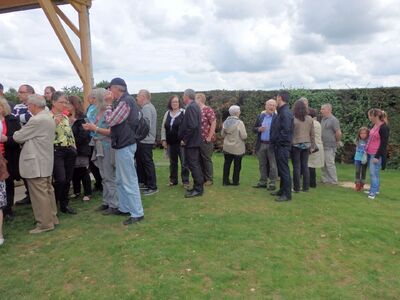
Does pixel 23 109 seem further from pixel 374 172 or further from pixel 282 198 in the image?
pixel 374 172

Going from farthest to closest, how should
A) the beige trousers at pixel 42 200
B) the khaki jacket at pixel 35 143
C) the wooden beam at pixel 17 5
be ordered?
the wooden beam at pixel 17 5 → the beige trousers at pixel 42 200 → the khaki jacket at pixel 35 143

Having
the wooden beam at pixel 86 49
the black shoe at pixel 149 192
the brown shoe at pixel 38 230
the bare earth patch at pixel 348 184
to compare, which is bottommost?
the bare earth patch at pixel 348 184

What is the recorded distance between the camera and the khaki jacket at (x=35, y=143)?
5.13m

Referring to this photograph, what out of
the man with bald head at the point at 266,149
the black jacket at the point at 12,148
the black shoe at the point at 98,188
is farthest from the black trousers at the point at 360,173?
the black jacket at the point at 12,148

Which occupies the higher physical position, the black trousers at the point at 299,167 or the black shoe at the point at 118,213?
the black trousers at the point at 299,167

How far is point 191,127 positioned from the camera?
22.2ft

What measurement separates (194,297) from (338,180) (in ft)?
22.3

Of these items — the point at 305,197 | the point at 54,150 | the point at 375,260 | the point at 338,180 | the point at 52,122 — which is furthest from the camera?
the point at 338,180

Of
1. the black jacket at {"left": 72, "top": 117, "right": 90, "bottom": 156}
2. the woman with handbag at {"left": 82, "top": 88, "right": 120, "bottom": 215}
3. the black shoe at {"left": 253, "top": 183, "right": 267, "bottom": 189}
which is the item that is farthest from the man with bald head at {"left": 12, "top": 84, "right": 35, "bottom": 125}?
the black shoe at {"left": 253, "top": 183, "right": 267, "bottom": 189}

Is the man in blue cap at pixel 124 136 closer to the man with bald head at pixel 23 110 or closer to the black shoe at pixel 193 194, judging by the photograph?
the man with bald head at pixel 23 110

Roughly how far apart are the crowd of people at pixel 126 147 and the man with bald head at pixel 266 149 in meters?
0.02

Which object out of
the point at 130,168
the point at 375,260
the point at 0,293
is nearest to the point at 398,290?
the point at 375,260

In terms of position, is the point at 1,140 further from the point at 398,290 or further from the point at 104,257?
the point at 398,290

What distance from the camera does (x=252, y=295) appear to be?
3732 mm
